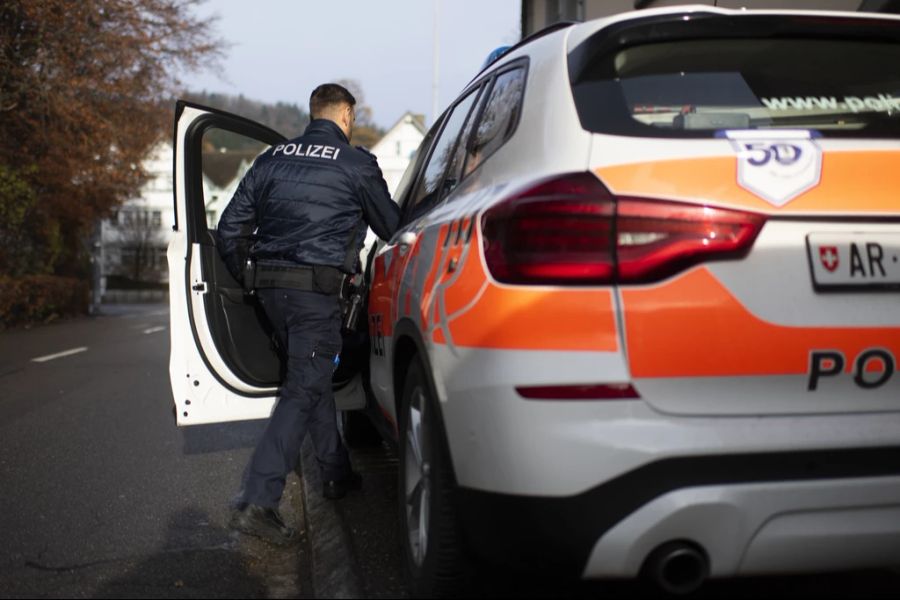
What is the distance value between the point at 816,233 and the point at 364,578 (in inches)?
77.1

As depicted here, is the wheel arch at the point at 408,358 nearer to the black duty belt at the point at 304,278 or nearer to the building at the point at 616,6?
the black duty belt at the point at 304,278

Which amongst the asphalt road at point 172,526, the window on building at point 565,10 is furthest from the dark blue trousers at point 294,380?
the window on building at point 565,10

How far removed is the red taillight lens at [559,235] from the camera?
2.37 meters

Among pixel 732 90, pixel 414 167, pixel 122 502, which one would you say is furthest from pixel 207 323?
pixel 732 90

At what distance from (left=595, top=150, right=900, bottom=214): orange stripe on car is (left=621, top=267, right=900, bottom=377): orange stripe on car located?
208 mm

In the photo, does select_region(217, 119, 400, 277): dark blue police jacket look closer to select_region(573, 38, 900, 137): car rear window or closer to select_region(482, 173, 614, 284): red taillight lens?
select_region(573, 38, 900, 137): car rear window

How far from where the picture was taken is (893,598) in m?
3.33

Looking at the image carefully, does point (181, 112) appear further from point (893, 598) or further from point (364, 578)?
point (893, 598)

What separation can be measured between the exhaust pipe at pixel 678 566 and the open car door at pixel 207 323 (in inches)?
99.7

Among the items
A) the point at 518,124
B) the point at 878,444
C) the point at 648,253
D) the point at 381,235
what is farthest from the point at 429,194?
the point at 878,444

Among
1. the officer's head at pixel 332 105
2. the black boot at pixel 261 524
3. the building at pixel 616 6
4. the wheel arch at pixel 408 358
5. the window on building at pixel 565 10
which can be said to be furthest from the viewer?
the window on building at pixel 565 10

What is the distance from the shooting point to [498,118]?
315 cm

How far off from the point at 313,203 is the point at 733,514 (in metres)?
2.30

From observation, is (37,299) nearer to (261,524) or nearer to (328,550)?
(261,524)
